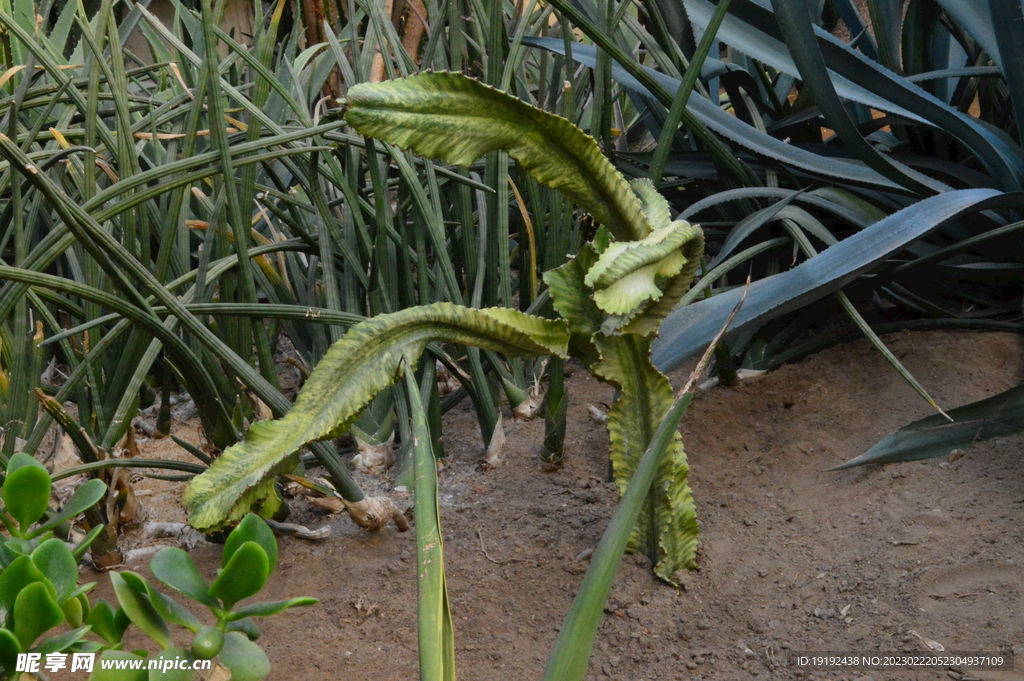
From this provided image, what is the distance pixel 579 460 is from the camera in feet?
3.49

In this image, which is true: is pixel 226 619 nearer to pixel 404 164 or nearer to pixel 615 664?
pixel 615 664

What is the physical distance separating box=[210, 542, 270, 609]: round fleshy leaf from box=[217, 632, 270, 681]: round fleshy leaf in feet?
0.10

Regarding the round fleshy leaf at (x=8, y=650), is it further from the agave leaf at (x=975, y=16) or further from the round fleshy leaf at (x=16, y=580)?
the agave leaf at (x=975, y=16)

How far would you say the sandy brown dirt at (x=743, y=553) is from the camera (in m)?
0.73


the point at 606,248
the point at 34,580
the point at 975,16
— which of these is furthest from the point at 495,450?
the point at 975,16

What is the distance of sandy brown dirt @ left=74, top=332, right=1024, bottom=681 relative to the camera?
2.41ft

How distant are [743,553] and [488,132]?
0.52 meters

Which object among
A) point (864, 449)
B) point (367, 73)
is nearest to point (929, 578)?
point (864, 449)

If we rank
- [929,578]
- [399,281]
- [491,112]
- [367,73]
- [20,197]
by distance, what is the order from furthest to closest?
[367,73] < [399,281] < [20,197] < [929,578] < [491,112]

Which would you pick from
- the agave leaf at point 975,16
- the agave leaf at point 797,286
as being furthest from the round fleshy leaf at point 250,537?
the agave leaf at point 975,16

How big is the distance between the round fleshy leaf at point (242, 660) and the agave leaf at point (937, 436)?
0.67 meters

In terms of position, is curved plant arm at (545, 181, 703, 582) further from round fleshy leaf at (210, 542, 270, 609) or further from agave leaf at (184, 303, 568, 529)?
round fleshy leaf at (210, 542, 270, 609)

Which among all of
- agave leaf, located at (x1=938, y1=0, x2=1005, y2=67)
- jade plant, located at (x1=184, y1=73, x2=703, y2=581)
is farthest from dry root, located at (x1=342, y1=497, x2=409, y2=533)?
agave leaf, located at (x1=938, y1=0, x2=1005, y2=67)

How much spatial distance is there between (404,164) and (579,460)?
44 centimetres
